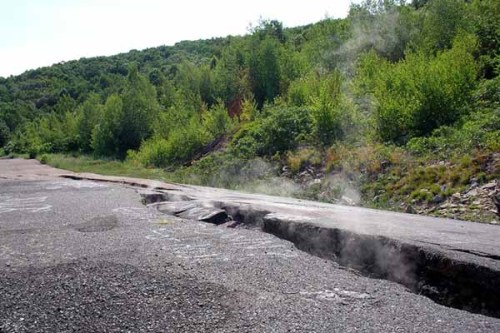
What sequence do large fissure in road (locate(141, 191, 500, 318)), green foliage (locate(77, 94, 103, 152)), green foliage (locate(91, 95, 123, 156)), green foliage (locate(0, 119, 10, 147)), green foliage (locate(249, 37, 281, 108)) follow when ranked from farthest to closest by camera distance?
green foliage (locate(0, 119, 10, 147))
green foliage (locate(77, 94, 103, 152))
green foliage (locate(91, 95, 123, 156))
green foliage (locate(249, 37, 281, 108))
large fissure in road (locate(141, 191, 500, 318))

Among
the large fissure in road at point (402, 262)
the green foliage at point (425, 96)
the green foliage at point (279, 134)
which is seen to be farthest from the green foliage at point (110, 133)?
the large fissure in road at point (402, 262)

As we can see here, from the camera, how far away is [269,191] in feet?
65.6

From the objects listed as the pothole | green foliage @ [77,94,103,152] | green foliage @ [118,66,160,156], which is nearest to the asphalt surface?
the pothole

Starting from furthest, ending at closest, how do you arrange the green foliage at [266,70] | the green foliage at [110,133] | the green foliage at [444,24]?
the green foliage at [110,133]
the green foliage at [266,70]
the green foliage at [444,24]

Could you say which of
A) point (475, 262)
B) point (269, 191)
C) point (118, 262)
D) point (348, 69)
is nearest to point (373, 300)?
point (475, 262)

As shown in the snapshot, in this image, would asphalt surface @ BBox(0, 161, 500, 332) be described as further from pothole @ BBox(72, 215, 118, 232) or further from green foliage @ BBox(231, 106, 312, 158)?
green foliage @ BBox(231, 106, 312, 158)

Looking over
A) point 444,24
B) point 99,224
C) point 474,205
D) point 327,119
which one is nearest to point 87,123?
point 327,119

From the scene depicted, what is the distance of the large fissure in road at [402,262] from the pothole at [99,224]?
8.31ft

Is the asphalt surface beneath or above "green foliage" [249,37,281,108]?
beneath

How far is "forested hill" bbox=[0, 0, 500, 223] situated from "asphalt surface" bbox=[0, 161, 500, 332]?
6981 millimetres

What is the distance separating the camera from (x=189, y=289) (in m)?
5.93

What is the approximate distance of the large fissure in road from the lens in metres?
5.97

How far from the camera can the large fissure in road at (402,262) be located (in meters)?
5.97

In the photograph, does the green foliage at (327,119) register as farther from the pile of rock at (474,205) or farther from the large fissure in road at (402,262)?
the large fissure in road at (402,262)
